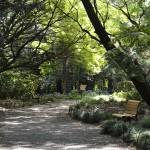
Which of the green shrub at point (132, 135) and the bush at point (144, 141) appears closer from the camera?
the bush at point (144, 141)

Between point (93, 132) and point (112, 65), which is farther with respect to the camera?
point (93, 132)

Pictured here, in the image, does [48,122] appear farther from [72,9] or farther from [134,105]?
[72,9]

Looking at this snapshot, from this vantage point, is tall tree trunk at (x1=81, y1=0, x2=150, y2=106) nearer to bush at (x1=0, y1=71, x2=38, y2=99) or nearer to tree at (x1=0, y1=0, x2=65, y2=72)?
tree at (x1=0, y1=0, x2=65, y2=72)

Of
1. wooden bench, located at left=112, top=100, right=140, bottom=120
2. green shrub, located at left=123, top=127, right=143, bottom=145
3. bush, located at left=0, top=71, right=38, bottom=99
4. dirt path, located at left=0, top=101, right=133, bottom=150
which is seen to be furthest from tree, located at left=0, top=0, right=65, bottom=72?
bush, located at left=0, top=71, right=38, bottom=99

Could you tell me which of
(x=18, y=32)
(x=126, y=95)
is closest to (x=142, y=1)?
(x=18, y=32)

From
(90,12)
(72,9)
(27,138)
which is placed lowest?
(27,138)

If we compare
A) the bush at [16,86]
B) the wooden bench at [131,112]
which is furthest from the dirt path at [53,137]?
the bush at [16,86]

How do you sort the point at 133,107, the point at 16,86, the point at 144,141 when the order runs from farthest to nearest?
1. the point at 16,86
2. the point at 133,107
3. the point at 144,141

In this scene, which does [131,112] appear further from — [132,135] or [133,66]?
Answer: [132,135]

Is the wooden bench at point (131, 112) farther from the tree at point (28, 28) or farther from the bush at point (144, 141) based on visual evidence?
the tree at point (28, 28)

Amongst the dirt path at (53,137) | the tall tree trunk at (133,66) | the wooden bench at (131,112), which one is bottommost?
the dirt path at (53,137)

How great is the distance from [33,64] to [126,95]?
8.36 meters

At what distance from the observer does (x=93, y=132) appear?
609 inches

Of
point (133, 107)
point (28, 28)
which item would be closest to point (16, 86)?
point (28, 28)
